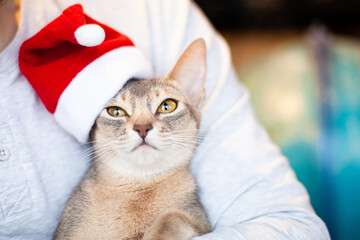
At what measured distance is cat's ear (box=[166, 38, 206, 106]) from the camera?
99 cm

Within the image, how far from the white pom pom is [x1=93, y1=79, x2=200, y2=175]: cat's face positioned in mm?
180

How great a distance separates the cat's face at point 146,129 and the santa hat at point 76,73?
0.07 m

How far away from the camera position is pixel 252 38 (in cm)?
341

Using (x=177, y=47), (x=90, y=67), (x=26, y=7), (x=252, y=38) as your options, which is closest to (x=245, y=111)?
(x=177, y=47)

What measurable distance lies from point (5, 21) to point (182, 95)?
19.6 inches

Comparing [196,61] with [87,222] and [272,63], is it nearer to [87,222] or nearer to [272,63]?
[87,222]

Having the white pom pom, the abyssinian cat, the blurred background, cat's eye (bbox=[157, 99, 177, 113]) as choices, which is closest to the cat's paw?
the abyssinian cat

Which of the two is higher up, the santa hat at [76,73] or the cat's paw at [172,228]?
the santa hat at [76,73]

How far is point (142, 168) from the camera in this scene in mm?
962

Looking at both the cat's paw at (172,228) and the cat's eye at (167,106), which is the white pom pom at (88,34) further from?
the cat's paw at (172,228)

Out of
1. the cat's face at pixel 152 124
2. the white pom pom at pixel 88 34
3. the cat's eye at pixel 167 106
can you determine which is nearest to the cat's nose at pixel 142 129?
the cat's face at pixel 152 124

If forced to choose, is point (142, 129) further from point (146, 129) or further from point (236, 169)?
point (236, 169)

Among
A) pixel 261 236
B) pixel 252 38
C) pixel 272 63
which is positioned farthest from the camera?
pixel 252 38

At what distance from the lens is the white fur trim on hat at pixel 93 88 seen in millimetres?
851
